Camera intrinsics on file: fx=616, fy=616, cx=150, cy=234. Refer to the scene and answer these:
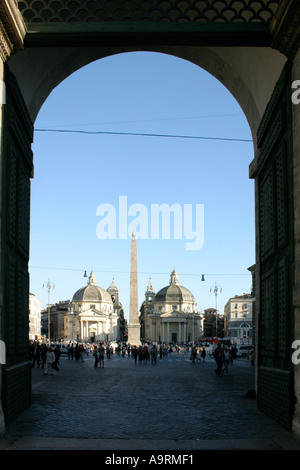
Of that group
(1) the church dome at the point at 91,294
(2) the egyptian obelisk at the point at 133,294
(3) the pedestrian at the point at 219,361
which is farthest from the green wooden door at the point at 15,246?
(1) the church dome at the point at 91,294

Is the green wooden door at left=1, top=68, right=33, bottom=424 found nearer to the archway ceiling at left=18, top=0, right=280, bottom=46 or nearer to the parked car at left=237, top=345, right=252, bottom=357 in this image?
the archway ceiling at left=18, top=0, right=280, bottom=46

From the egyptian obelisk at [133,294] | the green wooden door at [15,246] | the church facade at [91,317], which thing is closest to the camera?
the green wooden door at [15,246]

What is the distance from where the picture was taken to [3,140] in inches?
382

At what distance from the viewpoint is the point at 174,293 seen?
16925 centimetres

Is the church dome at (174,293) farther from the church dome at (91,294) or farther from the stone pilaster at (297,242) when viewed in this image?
the stone pilaster at (297,242)

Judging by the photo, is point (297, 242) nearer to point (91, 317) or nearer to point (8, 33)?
point (8, 33)

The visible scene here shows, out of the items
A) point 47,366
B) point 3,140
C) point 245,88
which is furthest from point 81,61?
point 47,366

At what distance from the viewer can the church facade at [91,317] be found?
162 meters

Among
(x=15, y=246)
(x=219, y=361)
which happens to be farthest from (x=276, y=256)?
(x=219, y=361)

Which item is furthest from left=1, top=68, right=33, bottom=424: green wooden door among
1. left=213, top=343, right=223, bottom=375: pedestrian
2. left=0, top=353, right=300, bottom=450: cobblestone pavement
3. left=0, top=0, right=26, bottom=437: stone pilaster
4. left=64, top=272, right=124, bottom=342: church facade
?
left=64, top=272, right=124, bottom=342: church facade

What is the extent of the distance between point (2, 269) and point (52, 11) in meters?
4.05

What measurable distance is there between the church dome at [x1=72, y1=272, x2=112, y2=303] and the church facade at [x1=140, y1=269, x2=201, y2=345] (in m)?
14.0

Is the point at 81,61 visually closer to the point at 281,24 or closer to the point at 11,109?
the point at 11,109
